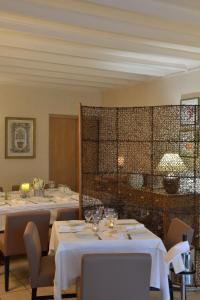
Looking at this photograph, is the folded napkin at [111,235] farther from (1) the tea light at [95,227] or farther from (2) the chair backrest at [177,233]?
(2) the chair backrest at [177,233]

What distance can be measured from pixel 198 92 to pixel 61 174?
12.0ft

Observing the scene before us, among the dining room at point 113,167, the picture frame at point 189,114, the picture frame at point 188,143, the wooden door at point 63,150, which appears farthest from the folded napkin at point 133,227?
the wooden door at point 63,150

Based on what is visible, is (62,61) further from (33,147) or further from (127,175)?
(33,147)

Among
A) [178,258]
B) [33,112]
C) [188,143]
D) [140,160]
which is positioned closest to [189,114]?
[188,143]

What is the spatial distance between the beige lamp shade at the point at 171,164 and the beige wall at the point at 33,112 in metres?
3.96

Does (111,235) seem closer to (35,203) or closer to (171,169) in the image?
(171,169)

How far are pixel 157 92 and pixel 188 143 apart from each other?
2.63 meters

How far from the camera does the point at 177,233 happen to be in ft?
12.1

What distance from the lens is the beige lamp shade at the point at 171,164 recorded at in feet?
14.1

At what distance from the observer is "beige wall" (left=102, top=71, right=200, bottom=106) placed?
5.98m

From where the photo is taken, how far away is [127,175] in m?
4.58

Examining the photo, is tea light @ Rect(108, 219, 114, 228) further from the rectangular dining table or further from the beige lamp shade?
the beige lamp shade

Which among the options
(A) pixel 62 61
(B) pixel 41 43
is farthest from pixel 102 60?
(B) pixel 41 43

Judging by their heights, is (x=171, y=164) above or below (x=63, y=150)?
below
